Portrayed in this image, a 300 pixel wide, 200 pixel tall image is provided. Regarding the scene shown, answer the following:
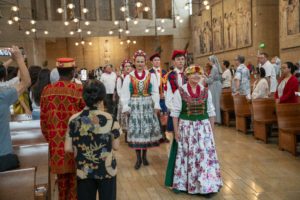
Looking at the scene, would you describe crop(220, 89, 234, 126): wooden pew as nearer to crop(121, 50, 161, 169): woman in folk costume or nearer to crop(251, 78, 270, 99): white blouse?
crop(251, 78, 270, 99): white blouse

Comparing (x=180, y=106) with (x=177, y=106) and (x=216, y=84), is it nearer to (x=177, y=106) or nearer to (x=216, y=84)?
(x=177, y=106)

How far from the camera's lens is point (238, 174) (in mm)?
5008

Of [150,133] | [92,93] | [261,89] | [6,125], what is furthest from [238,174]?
[6,125]

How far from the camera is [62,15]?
24.2 meters

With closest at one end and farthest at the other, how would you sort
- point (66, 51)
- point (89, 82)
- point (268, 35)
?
point (89, 82) < point (268, 35) < point (66, 51)

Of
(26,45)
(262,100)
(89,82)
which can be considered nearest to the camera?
(89,82)

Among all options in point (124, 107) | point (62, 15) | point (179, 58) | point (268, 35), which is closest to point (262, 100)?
point (179, 58)

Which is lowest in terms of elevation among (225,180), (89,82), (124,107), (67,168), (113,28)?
(225,180)

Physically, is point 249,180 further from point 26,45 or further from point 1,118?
point 26,45

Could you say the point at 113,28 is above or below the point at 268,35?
above

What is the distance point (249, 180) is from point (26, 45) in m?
20.0

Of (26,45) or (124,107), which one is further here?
(26,45)

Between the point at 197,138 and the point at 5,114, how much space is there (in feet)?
7.67

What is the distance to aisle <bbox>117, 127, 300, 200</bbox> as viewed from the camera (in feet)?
14.1
